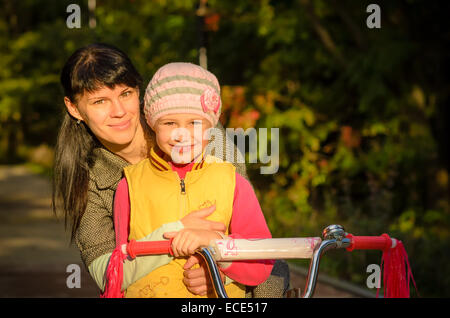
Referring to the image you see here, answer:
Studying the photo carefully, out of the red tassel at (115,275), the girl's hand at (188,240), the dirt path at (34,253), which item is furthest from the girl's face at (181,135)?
the dirt path at (34,253)

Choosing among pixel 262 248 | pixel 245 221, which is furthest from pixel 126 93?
pixel 262 248

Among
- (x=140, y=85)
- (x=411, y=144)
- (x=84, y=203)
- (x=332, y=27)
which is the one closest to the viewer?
(x=84, y=203)

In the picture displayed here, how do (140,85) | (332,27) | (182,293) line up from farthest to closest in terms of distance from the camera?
1. (332,27)
2. (140,85)
3. (182,293)

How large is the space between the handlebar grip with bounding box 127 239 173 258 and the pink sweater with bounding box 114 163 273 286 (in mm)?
329

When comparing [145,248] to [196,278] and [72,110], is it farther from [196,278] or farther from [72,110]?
[72,110]

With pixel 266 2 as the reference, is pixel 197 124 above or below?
below

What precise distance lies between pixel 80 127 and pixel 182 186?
91cm

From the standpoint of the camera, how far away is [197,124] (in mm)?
2633

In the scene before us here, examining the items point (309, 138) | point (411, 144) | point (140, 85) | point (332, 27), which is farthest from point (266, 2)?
point (140, 85)

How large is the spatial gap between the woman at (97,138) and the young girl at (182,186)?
1.39ft
